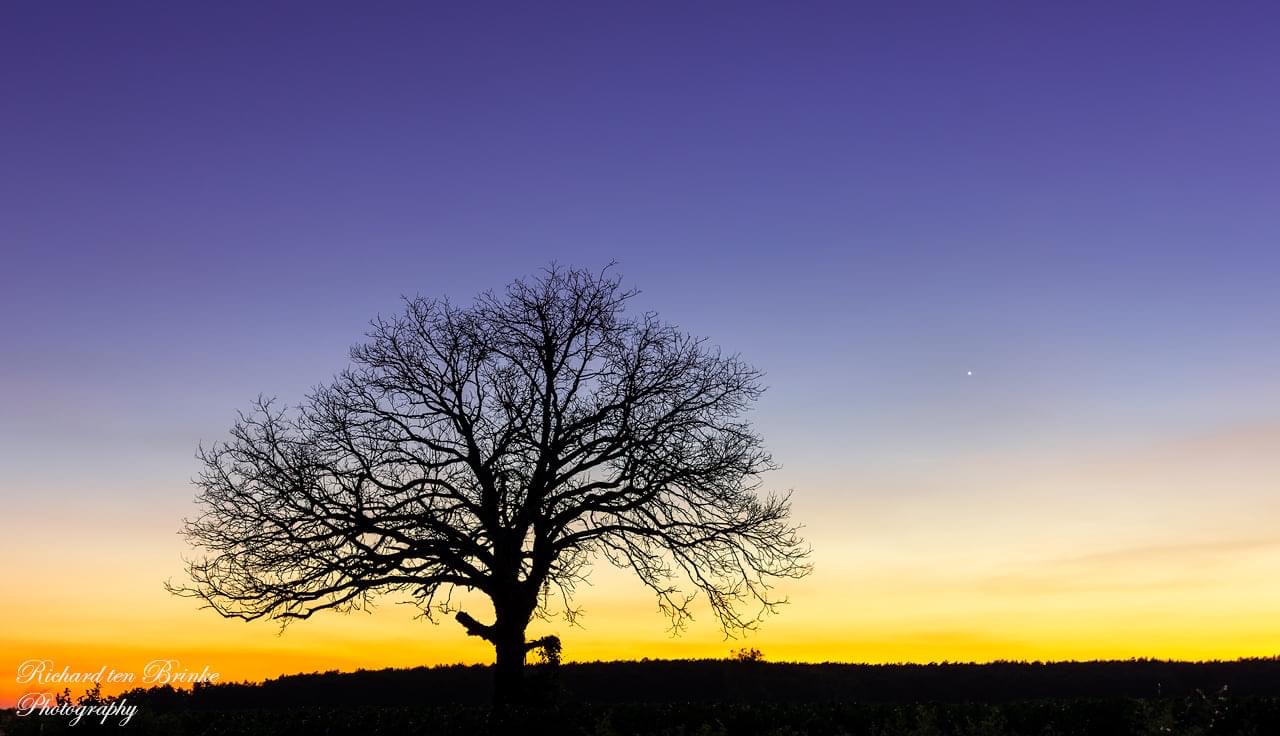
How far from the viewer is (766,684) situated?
3944cm

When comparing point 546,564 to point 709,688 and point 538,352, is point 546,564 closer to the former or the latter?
point 538,352

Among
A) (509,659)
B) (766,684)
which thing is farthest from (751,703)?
(509,659)

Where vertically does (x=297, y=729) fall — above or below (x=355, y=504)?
below

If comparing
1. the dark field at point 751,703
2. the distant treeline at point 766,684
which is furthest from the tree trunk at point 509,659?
the distant treeline at point 766,684

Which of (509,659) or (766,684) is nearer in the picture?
(509,659)

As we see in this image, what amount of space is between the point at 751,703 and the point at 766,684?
27.6 ft

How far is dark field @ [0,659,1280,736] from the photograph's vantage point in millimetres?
21188

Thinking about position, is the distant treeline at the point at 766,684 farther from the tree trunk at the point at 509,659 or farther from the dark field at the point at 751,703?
the tree trunk at the point at 509,659

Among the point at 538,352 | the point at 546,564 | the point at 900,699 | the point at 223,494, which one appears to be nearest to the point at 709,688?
the point at 900,699

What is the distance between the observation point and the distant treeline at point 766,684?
3909 cm

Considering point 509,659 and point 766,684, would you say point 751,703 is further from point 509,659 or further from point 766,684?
point 509,659

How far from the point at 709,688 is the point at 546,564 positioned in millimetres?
15166

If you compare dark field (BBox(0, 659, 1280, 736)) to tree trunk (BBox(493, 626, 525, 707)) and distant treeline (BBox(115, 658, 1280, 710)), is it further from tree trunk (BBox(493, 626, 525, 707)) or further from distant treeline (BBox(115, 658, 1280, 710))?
tree trunk (BBox(493, 626, 525, 707))

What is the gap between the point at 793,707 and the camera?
23.2m
